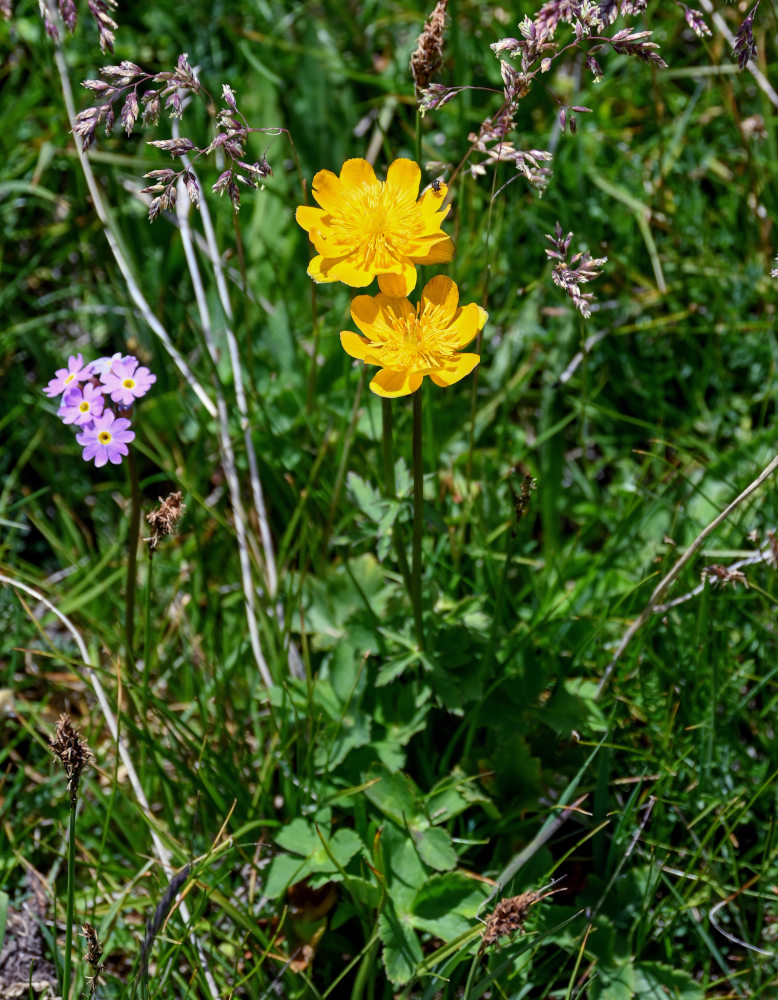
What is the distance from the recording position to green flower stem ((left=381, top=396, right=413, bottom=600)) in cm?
188

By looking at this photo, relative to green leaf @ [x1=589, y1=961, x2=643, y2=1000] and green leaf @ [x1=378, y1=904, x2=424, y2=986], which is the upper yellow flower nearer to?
green leaf @ [x1=378, y1=904, x2=424, y2=986]

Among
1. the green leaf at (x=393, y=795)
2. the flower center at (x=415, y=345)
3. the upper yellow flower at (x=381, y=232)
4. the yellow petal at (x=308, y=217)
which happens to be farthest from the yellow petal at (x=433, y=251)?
the green leaf at (x=393, y=795)

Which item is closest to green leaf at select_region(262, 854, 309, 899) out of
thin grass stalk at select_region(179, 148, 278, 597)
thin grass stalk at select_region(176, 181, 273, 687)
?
thin grass stalk at select_region(176, 181, 273, 687)

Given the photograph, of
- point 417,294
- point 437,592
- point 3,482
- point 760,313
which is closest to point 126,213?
point 3,482

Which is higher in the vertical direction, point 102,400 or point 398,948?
point 102,400

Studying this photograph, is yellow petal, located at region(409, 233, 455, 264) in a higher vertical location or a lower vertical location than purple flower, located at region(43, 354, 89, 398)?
higher

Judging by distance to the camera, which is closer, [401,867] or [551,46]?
[551,46]

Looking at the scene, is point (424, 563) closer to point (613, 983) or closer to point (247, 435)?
point (247, 435)

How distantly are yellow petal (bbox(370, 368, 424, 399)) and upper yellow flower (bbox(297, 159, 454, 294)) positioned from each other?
0.17m

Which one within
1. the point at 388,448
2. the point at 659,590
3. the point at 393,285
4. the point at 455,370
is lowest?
the point at 659,590


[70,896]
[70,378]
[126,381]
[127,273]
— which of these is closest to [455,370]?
[126,381]

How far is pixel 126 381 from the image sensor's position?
76.9 inches

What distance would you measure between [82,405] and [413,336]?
2.42 ft

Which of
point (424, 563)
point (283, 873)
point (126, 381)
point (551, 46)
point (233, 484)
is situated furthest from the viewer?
point (233, 484)
